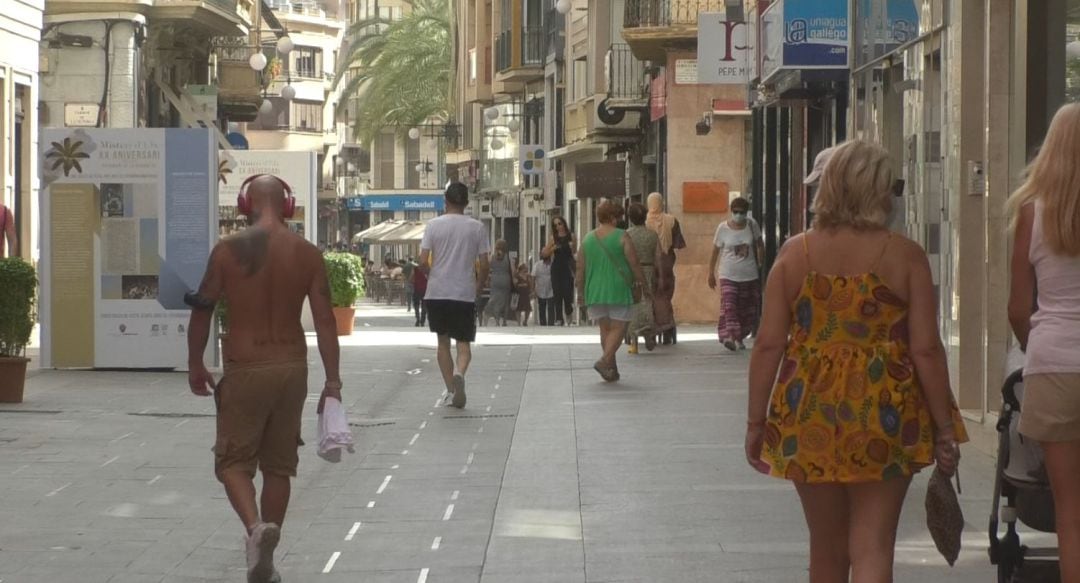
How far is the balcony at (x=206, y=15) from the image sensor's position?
3766 cm

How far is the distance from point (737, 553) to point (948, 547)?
2.50 metres

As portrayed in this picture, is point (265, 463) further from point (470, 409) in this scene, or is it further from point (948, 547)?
point (470, 409)

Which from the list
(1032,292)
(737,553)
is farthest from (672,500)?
(1032,292)

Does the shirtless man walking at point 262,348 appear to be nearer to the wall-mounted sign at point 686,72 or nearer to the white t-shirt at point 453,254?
the white t-shirt at point 453,254

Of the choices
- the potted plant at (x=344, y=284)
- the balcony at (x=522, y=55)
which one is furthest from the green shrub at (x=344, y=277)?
A: the balcony at (x=522, y=55)

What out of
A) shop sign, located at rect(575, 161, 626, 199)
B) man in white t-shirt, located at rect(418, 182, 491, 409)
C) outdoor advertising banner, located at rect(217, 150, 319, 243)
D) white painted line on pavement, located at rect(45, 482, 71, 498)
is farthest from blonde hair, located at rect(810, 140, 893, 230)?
shop sign, located at rect(575, 161, 626, 199)

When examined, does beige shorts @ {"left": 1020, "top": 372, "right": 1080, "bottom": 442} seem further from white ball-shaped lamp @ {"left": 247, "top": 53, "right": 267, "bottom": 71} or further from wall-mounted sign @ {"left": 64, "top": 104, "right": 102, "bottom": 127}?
white ball-shaped lamp @ {"left": 247, "top": 53, "right": 267, "bottom": 71}

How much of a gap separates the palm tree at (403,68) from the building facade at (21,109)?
4019 centimetres

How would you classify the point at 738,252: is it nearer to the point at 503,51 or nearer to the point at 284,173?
the point at 284,173

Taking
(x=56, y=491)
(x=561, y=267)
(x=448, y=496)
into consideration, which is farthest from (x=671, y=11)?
(x=56, y=491)

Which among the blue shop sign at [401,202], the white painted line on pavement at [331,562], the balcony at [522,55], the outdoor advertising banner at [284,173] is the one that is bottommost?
the white painted line on pavement at [331,562]

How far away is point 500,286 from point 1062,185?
34280mm

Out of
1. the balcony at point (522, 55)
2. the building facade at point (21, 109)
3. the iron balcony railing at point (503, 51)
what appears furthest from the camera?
the iron balcony railing at point (503, 51)

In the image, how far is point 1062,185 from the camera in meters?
6.07
